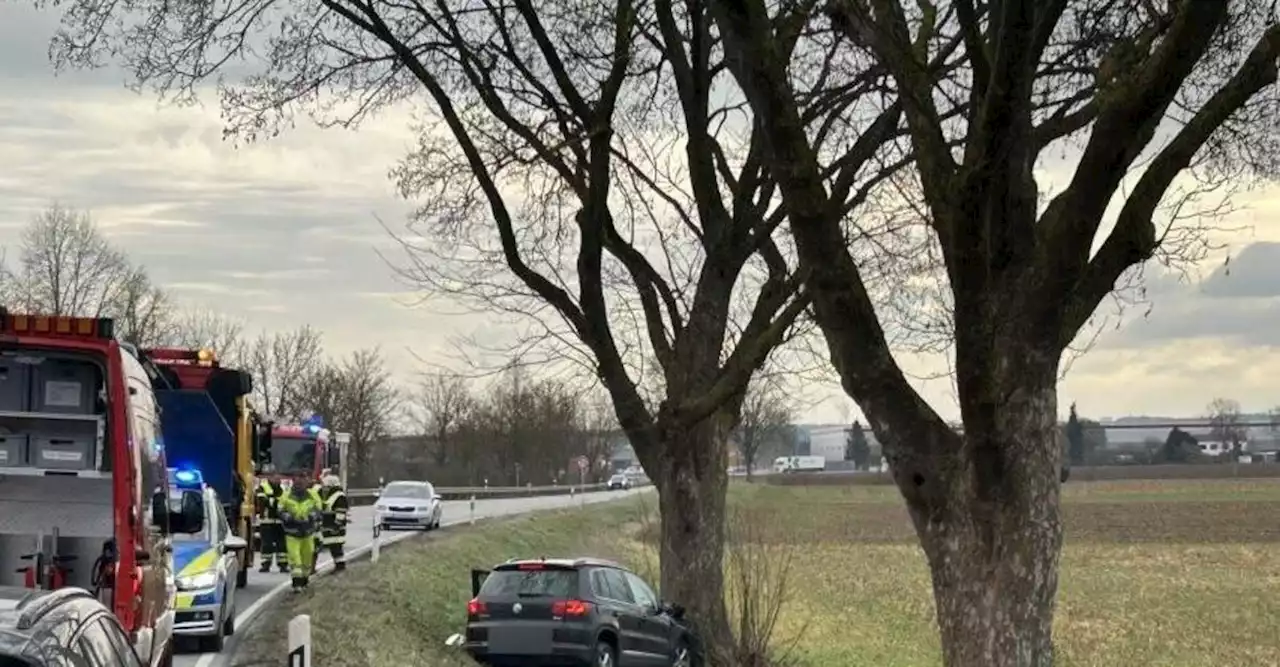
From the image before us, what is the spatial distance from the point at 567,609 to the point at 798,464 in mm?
172204

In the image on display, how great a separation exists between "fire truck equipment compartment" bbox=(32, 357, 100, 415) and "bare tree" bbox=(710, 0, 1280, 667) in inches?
164

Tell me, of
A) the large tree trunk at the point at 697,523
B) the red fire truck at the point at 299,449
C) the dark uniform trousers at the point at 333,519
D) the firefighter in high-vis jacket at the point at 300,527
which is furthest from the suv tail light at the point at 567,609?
the red fire truck at the point at 299,449

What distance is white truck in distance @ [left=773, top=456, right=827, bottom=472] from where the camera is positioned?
181250 millimetres

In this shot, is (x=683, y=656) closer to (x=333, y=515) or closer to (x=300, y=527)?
(x=300, y=527)

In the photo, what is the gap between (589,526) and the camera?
169ft

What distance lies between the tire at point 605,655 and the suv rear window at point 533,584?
24.2 inches

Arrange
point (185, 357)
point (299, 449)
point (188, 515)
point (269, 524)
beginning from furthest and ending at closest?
1. point (299, 449)
2. point (269, 524)
3. point (185, 357)
4. point (188, 515)

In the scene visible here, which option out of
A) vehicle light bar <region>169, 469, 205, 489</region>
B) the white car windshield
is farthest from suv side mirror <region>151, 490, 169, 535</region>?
the white car windshield

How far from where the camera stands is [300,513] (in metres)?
20.8

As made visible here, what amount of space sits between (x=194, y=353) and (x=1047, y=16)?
16945 mm

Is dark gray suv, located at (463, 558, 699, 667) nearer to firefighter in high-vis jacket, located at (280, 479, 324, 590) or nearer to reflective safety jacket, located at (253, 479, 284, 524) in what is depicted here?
firefighter in high-vis jacket, located at (280, 479, 324, 590)

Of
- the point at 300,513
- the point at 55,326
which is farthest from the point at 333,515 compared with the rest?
the point at 55,326

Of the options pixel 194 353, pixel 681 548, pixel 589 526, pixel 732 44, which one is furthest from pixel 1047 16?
pixel 589 526

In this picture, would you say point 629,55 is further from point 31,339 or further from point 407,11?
point 31,339
